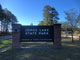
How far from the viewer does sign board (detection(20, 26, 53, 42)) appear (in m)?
6.88

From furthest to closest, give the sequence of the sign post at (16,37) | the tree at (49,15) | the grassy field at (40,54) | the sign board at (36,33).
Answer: the tree at (49,15)
the sign board at (36,33)
the sign post at (16,37)
the grassy field at (40,54)

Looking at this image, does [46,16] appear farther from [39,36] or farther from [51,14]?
[39,36]

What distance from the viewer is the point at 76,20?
40.8 feet

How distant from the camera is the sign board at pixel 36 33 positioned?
688 cm

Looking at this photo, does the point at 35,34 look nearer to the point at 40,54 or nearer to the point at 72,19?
the point at 40,54

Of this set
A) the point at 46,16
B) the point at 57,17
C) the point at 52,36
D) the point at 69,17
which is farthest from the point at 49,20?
the point at 52,36

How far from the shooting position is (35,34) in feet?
22.9

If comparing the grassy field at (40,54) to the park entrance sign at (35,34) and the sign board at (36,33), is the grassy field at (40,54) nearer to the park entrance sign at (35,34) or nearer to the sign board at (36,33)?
the park entrance sign at (35,34)

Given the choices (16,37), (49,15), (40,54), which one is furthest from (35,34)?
(49,15)

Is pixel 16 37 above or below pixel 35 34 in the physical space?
below

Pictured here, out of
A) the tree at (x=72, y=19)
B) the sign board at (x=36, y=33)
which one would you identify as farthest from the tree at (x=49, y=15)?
the sign board at (x=36, y=33)

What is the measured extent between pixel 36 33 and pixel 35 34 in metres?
0.14

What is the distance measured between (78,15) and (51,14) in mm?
14109

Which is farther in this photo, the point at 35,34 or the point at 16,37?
the point at 35,34
